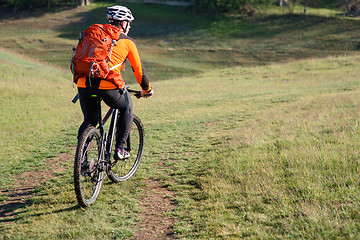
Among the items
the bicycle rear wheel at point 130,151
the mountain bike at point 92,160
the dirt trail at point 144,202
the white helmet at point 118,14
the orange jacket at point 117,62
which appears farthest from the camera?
the bicycle rear wheel at point 130,151

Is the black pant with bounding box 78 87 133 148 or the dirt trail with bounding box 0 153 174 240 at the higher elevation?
the black pant with bounding box 78 87 133 148

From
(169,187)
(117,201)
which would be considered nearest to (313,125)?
(169,187)

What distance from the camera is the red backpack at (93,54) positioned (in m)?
4.55

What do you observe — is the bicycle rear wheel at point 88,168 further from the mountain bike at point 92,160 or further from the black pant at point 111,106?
the black pant at point 111,106

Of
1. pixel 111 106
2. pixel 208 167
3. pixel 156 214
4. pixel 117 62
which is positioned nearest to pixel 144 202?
pixel 156 214

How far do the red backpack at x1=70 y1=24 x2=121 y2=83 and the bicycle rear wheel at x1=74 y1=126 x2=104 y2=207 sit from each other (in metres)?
0.76

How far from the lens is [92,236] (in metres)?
4.21

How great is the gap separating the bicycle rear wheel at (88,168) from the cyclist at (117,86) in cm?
22

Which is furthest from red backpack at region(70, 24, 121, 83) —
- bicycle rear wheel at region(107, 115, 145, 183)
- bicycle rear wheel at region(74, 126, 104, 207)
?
bicycle rear wheel at region(107, 115, 145, 183)

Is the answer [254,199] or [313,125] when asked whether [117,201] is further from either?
[313,125]

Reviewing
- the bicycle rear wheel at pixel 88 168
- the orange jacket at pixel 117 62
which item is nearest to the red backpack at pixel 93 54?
the orange jacket at pixel 117 62

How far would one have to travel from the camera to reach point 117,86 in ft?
16.0

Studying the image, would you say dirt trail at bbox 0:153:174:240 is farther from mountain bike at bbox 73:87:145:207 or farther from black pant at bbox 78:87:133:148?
black pant at bbox 78:87:133:148

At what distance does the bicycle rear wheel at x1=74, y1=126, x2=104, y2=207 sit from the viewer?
447 centimetres
